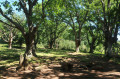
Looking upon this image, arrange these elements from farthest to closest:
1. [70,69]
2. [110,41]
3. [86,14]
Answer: [86,14]
[110,41]
[70,69]

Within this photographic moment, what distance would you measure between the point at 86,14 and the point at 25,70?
17352mm

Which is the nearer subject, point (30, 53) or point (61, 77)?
point (61, 77)

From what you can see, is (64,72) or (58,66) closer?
(64,72)

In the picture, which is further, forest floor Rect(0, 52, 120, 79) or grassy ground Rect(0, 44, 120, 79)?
grassy ground Rect(0, 44, 120, 79)

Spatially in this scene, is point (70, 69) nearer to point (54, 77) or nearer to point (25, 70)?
point (54, 77)

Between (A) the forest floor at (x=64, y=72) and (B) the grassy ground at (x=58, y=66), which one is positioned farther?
(B) the grassy ground at (x=58, y=66)

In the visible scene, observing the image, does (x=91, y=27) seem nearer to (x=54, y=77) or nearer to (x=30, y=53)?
(x=30, y=53)

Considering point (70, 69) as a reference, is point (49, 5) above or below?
above

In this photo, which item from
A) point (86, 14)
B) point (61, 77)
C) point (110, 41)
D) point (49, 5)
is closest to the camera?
point (61, 77)

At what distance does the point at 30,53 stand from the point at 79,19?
543 inches

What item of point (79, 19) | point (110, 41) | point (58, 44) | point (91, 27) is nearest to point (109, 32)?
point (110, 41)

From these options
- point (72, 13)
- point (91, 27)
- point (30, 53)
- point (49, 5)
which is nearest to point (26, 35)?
point (30, 53)

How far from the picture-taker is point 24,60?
748 centimetres

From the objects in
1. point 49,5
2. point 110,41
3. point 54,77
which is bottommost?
point 54,77
